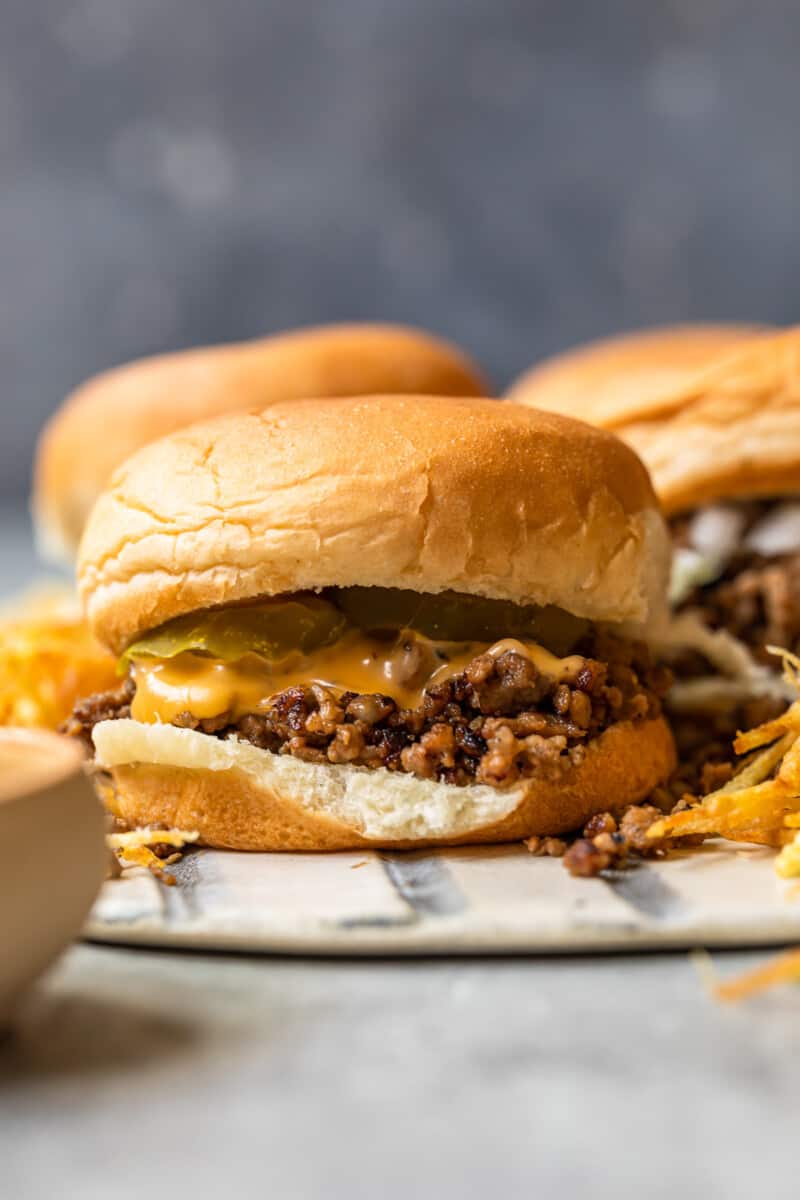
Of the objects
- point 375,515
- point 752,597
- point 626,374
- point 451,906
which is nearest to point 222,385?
point 626,374

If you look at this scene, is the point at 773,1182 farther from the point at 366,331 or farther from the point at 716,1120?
the point at 366,331

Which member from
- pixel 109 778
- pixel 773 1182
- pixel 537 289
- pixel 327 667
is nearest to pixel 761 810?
pixel 327 667

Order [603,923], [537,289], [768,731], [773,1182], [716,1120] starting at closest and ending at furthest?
1. [773,1182]
2. [716,1120]
3. [603,923]
4. [768,731]
5. [537,289]

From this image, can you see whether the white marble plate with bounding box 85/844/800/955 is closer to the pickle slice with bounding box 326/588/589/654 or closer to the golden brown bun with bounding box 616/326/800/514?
the pickle slice with bounding box 326/588/589/654

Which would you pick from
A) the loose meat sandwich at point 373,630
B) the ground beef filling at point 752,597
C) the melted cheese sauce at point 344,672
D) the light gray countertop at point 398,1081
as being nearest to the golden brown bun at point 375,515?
the loose meat sandwich at point 373,630

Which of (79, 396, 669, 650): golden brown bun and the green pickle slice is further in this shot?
the green pickle slice

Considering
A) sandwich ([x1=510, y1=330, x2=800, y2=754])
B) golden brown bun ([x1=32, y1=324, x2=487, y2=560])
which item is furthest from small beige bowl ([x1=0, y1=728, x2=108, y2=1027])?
golden brown bun ([x1=32, y1=324, x2=487, y2=560])

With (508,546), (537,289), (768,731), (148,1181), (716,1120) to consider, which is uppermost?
(508,546)
